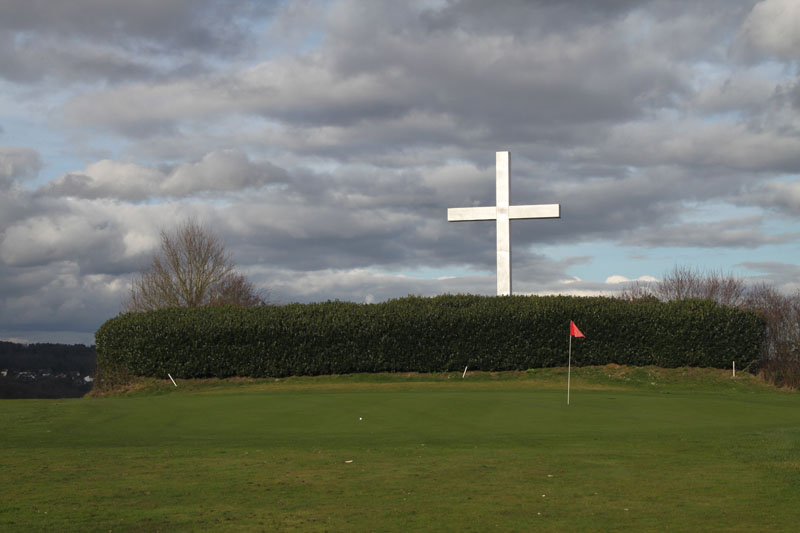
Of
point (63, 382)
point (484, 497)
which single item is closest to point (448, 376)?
point (484, 497)

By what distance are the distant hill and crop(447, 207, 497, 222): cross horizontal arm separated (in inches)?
1351

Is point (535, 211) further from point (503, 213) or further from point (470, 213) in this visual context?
point (470, 213)

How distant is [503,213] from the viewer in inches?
1232

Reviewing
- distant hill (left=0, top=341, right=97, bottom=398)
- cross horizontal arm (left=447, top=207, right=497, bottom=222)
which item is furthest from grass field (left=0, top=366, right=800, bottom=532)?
distant hill (left=0, top=341, right=97, bottom=398)

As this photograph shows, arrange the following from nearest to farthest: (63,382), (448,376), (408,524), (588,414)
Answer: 1. (408,524)
2. (588,414)
3. (448,376)
4. (63,382)

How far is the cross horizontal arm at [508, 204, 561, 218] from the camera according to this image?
30.9 meters

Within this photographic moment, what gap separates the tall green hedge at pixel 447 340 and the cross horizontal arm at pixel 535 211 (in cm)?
501

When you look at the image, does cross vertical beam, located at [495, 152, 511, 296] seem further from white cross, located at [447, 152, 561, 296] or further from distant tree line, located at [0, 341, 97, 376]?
distant tree line, located at [0, 341, 97, 376]

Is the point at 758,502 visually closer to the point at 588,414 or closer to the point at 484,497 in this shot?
the point at 484,497

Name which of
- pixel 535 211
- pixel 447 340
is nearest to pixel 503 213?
pixel 535 211

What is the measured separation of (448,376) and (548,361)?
4321 mm

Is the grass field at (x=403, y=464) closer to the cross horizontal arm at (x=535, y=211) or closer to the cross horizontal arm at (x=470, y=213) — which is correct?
the cross horizontal arm at (x=535, y=211)

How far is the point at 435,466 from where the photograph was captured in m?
12.0

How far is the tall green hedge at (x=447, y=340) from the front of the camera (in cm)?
3403
